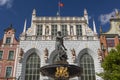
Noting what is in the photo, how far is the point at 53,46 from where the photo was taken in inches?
1276

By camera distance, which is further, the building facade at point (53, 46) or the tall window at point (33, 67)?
the building facade at point (53, 46)

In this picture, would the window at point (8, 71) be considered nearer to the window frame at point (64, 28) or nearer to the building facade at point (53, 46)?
the building facade at point (53, 46)

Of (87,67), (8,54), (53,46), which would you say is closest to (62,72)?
(87,67)

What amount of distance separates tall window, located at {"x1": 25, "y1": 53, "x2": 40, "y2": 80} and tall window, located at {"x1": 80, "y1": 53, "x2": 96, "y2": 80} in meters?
6.68

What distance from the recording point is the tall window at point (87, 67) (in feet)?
102

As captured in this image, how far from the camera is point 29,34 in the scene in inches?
1336

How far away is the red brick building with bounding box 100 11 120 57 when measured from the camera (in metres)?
33.1

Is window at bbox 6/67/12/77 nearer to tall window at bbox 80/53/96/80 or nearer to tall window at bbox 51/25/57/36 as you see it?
tall window at bbox 51/25/57/36

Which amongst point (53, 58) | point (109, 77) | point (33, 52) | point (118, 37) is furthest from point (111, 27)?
point (109, 77)

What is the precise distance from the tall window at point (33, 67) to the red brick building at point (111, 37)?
34.0 ft

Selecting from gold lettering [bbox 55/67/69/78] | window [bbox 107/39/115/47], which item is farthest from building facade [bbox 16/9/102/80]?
gold lettering [bbox 55/67/69/78]

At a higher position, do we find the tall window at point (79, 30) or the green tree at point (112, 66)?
the tall window at point (79, 30)

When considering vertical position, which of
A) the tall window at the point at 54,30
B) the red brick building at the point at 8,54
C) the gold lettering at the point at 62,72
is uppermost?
the tall window at the point at 54,30

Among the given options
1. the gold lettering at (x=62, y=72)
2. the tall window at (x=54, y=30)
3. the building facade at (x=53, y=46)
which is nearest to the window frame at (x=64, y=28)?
the building facade at (x=53, y=46)
